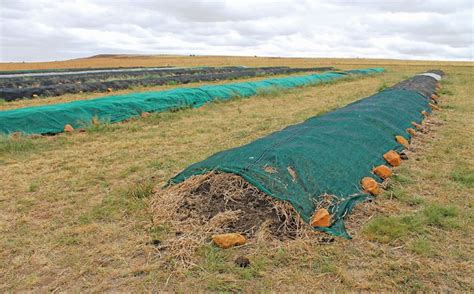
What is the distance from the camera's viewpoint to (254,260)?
3.37m

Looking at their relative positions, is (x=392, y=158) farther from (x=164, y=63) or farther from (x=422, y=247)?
(x=164, y=63)

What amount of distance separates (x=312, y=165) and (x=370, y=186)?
2.75 ft

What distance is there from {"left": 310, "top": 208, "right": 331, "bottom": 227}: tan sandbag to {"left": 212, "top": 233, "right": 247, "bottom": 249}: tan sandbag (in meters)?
0.70

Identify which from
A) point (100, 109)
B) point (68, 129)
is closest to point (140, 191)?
point (68, 129)

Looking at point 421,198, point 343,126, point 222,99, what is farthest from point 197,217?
point 222,99

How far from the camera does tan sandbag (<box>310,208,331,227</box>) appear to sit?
12.5 feet

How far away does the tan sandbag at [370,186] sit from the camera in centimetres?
475

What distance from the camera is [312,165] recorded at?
450 centimetres

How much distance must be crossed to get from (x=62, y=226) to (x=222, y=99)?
1016cm

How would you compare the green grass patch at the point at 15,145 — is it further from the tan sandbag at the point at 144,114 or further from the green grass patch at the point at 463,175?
the green grass patch at the point at 463,175

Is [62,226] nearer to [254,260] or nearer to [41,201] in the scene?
[41,201]

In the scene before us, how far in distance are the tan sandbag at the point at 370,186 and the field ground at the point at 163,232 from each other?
4.8 inches

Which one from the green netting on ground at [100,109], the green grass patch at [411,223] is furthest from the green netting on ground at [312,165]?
the green netting on ground at [100,109]

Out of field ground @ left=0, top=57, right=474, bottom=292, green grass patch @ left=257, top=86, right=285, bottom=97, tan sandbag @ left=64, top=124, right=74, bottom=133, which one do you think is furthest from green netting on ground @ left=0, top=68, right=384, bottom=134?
field ground @ left=0, top=57, right=474, bottom=292
